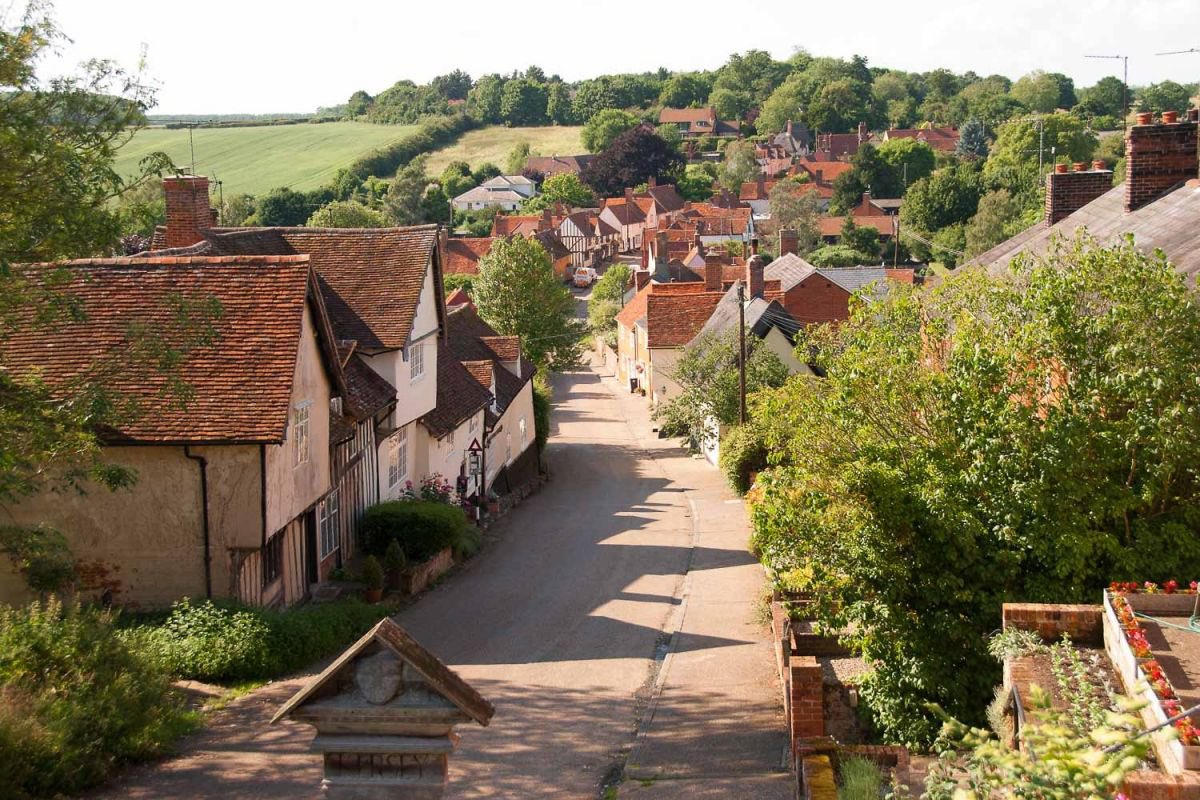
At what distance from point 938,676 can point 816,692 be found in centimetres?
137

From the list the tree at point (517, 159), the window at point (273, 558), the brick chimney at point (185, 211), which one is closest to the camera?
the window at point (273, 558)

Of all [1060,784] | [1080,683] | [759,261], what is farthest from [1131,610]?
[759,261]

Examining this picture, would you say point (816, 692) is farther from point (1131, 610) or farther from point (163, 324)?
point (163, 324)

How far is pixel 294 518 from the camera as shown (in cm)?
2112

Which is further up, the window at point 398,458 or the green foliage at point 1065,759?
the green foliage at point 1065,759

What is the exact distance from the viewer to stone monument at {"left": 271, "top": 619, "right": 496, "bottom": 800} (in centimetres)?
733

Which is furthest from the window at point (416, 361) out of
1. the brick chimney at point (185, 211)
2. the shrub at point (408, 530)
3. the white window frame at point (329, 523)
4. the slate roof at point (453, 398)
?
the brick chimney at point (185, 211)

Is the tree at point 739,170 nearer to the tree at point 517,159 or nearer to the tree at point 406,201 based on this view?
the tree at point 517,159

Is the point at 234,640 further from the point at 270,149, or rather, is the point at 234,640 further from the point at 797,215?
the point at 270,149

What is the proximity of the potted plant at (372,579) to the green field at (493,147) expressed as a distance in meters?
146

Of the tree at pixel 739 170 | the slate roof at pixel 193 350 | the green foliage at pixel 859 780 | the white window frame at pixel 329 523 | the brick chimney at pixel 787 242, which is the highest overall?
the tree at pixel 739 170

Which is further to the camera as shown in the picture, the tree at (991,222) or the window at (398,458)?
the tree at (991,222)

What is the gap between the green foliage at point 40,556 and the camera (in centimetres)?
1695

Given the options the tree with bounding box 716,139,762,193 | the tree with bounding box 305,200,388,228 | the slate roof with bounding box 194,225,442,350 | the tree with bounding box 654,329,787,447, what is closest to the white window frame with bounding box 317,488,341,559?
the slate roof with bounding box 194,225,442,350
